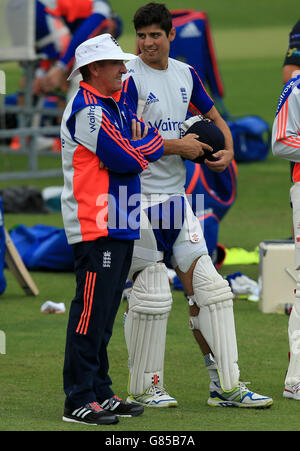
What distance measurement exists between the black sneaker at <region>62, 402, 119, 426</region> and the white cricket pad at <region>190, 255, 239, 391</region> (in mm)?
784

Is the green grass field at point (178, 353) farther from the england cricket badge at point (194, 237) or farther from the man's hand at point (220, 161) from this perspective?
the man's hand at point (220, 161)

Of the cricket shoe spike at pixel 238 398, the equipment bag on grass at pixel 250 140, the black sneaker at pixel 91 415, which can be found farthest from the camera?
the equipment bag on grass at pixel 250 140

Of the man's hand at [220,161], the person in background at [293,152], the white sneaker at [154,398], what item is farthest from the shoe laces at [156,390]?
the man's hand at [220,161]

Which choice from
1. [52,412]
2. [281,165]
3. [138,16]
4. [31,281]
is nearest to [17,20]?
[281,165]

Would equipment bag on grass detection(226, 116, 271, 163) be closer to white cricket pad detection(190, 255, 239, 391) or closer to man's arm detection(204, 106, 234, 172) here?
man's arm detection(204, 106, 234, 172)

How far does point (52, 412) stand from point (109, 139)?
1.47 meters

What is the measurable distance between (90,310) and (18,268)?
377cm

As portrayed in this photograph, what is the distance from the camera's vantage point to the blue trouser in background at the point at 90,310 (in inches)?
221

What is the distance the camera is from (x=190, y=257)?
6.23 m

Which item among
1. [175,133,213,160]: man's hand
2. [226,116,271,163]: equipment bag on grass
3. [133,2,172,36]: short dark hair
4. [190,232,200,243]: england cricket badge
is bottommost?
[190,232,200,243]: england cricket badge

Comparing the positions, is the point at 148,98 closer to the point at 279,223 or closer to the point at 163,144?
the point at 163,144

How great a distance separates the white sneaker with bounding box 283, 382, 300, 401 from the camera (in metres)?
6.27

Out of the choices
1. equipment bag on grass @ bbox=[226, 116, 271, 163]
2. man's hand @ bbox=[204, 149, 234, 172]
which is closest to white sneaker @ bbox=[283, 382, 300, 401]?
man's hand @ bbox=[204, 149, 234, 172]

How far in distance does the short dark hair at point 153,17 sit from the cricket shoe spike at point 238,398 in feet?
6.50
